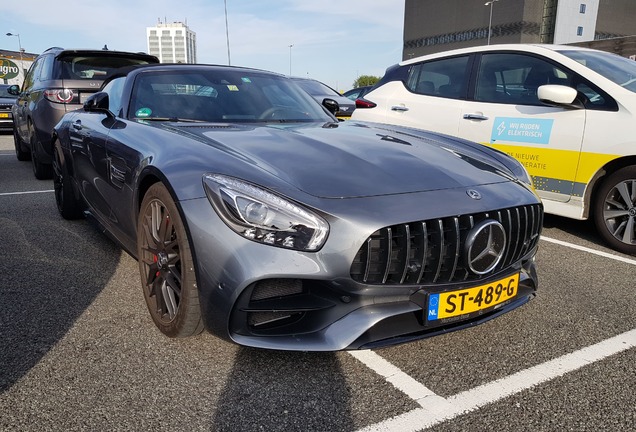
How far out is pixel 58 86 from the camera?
6.44 meters

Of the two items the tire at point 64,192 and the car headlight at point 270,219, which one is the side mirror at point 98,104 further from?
the car headlight at point 270,219

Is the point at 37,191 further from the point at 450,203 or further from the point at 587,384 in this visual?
the point at 587,384

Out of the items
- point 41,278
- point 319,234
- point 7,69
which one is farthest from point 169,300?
point 7,69

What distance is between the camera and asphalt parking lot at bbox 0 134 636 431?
1.89 meters

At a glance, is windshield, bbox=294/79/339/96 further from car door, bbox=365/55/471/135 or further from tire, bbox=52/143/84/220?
tire, bbox=52/143/84/220

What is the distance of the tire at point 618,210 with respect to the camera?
3.91 m

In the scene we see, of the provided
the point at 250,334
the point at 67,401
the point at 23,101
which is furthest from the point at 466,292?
the point at 23,101

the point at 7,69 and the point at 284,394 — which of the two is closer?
the point at 284,394

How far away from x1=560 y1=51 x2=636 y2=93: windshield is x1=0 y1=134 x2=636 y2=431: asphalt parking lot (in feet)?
6.12

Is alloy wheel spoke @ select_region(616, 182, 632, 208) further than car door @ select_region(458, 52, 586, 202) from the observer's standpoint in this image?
No

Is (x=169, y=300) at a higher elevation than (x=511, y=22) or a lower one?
lower

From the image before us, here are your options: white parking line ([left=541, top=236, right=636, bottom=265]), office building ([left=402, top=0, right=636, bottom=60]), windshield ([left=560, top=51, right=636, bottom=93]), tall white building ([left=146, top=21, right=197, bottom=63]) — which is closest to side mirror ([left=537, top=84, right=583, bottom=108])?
windshield ([left=560, top=51, right=636, bottom=93])

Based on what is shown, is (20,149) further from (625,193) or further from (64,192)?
(625,193)

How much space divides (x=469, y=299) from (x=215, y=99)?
205 cm
